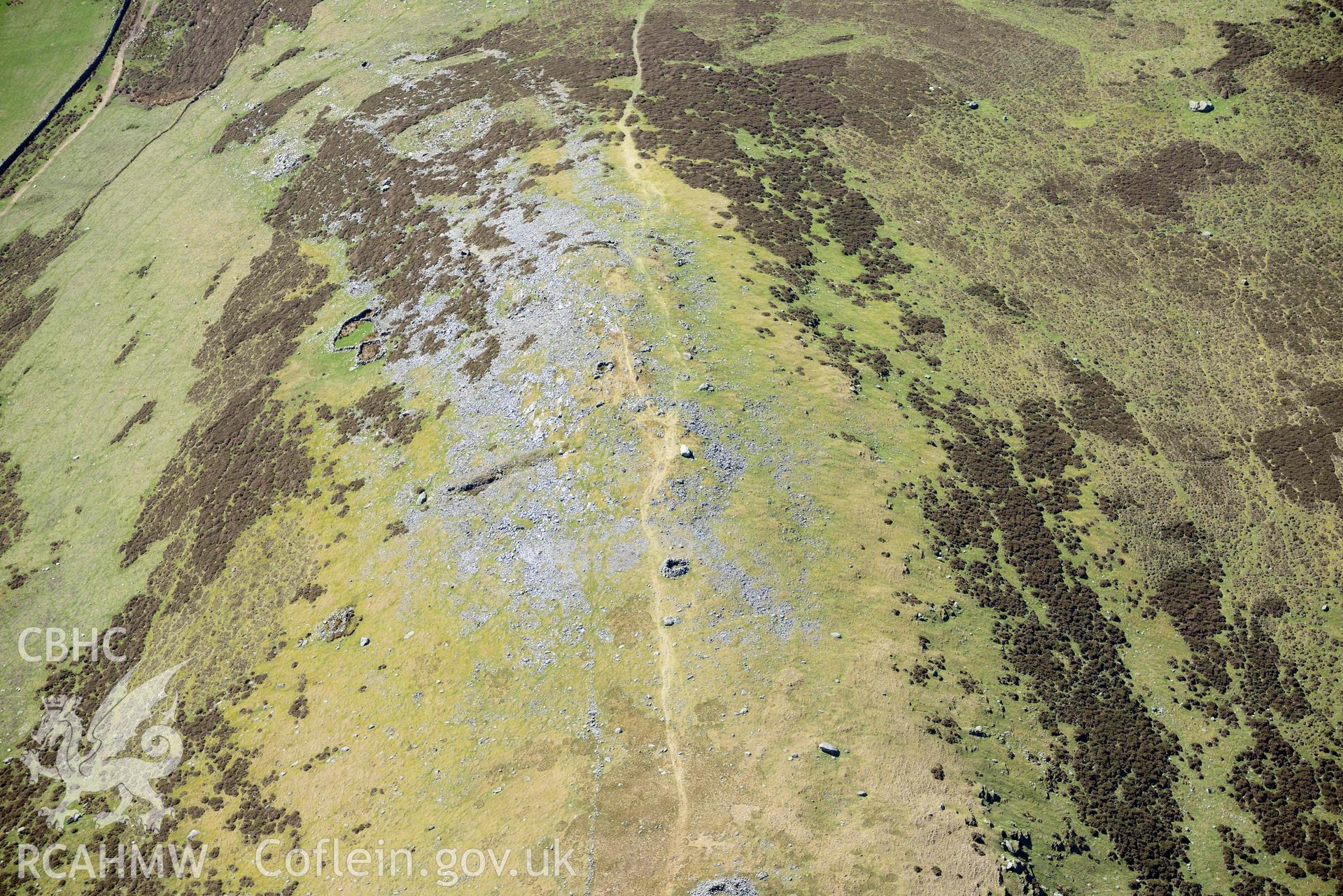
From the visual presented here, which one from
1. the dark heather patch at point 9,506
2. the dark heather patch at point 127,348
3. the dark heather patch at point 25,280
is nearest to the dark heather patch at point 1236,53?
the dark heather patch at point 127,348

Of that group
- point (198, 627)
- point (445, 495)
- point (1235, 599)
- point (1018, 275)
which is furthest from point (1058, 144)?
point (198, 627)

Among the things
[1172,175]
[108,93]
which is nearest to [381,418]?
[1172,175]

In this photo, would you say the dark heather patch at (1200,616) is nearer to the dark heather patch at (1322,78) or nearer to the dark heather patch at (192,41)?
the dark heather patch at (1322,78)

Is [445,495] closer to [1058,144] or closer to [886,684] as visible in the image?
[886,684]

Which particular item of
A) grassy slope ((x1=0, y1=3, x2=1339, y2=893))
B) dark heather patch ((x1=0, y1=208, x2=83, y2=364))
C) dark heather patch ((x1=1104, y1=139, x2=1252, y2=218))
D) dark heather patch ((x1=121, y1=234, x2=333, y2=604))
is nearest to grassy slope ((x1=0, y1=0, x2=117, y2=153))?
dark heather patch ((x1=0, y1=208, x2=83, y2=364))

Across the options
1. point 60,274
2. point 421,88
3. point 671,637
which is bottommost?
point 671,637

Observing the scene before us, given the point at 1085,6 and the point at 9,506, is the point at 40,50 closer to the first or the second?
the point at 9,506
